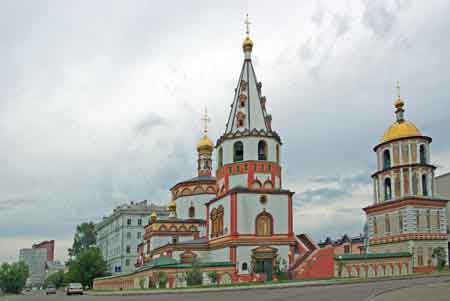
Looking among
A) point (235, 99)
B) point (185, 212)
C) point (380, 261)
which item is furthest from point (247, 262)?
point (185, 212)

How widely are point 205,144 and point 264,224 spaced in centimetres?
2326

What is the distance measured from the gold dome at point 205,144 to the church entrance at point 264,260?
80.0 feet

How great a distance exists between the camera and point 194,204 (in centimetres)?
6238

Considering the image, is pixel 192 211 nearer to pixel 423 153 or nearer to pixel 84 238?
pixel 423 153

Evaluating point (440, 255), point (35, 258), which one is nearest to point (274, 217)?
point (440, 255)

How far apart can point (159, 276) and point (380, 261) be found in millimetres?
16292

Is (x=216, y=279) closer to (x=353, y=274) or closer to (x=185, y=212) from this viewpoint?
(x=353, y=274)

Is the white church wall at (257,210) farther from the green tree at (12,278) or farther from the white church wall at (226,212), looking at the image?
the green tree at (12,278)

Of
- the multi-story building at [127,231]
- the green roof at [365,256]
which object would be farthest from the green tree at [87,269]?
the green roof at [365,256]

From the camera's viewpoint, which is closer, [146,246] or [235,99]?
[235,99]

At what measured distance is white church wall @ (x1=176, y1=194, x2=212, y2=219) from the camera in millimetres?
61950

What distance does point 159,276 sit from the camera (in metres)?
40.9

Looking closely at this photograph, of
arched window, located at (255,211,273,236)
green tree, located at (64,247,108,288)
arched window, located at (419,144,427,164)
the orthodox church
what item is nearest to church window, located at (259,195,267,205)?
the orthodox church

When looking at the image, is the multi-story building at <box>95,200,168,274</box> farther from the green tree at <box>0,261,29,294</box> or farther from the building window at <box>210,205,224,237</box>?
the building window at <box>210,205,224,237</box>
